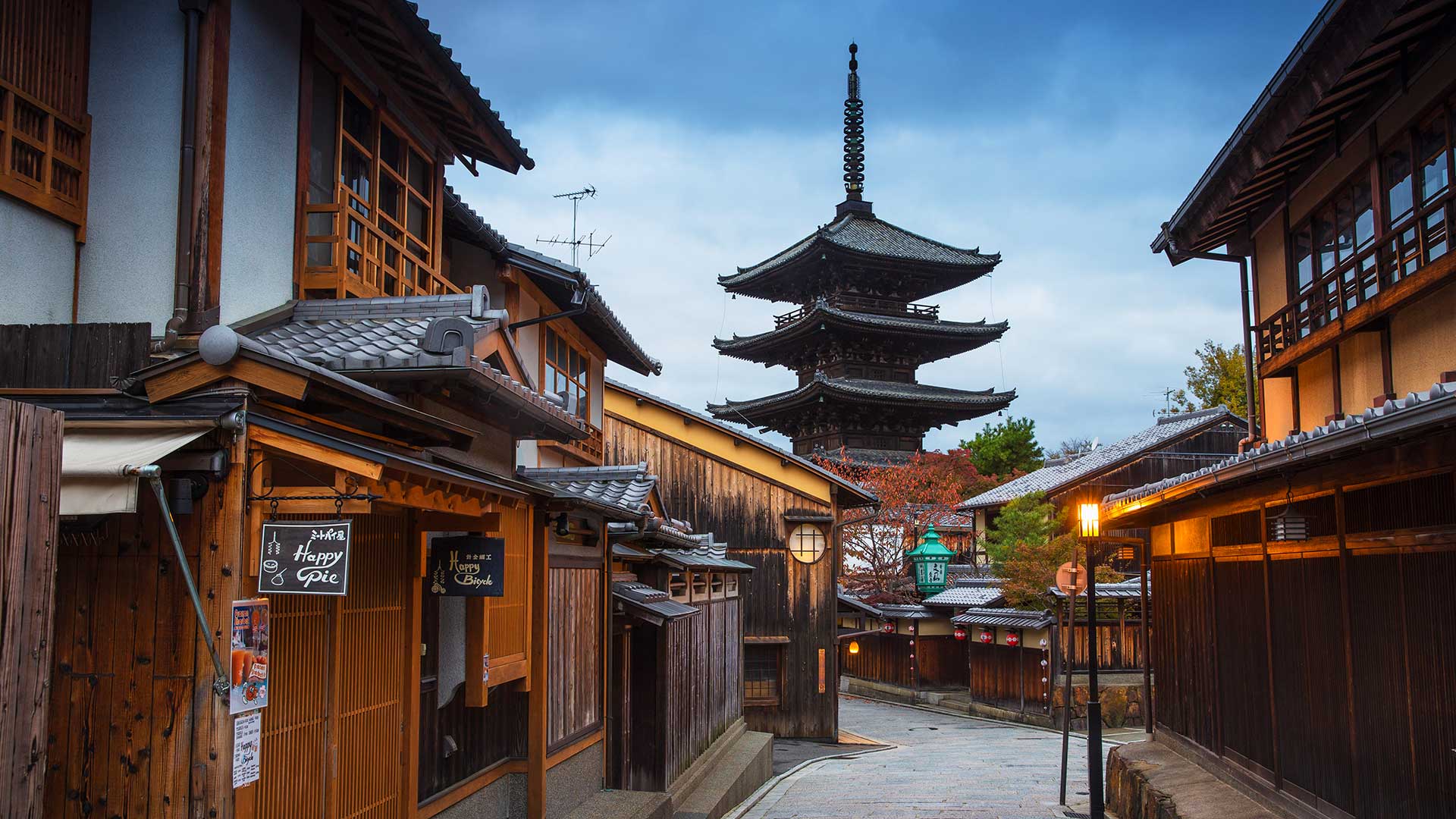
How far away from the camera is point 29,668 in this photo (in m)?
4.31

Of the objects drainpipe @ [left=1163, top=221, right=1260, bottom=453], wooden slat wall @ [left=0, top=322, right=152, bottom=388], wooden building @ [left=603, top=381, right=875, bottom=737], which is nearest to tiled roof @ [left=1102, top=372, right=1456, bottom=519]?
drainpipe @ [left=1163, top=221, right=1260, bottom=453]

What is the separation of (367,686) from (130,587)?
2.26 metres

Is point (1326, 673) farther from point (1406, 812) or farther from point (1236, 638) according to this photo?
point (1236, 638)

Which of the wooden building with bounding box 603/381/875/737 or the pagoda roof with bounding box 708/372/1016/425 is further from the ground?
the pagoda roof with bounding box 708/372/1016/425

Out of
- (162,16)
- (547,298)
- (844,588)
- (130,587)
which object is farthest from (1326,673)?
(844,588)

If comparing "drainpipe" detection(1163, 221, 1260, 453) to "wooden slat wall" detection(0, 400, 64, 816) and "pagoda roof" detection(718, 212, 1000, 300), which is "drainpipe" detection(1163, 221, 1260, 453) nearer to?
"wooden slat wall" detection(0, 400, 64, 816)

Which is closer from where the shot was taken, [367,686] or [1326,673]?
[367,686]

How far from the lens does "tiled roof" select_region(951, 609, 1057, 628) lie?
29.7m

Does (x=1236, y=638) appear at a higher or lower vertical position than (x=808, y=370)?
lower

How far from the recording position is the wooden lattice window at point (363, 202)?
8.62 metres

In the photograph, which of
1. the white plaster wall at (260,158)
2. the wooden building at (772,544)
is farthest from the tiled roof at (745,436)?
the white plaster wall at (260,158)

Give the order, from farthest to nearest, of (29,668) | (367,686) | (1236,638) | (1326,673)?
(1236,638)
(1326,673)
(367,686)
(29,668)

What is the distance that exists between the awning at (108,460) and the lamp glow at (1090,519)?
39.5 ft

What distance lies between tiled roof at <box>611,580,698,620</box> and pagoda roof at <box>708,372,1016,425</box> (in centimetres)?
2817
